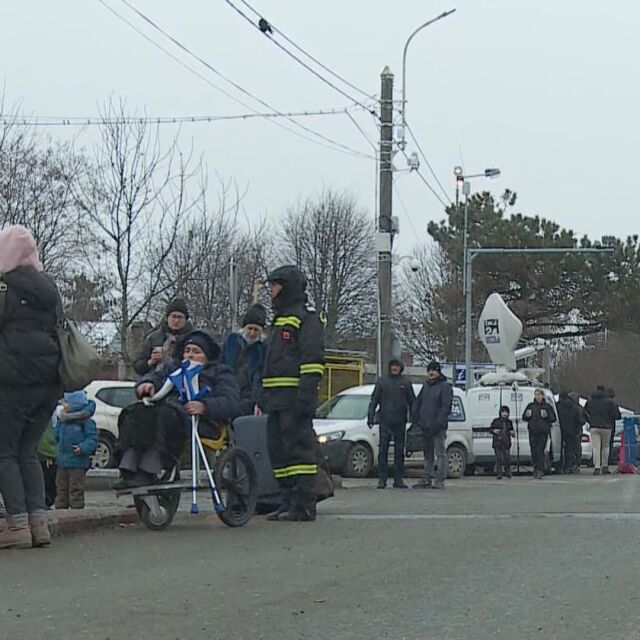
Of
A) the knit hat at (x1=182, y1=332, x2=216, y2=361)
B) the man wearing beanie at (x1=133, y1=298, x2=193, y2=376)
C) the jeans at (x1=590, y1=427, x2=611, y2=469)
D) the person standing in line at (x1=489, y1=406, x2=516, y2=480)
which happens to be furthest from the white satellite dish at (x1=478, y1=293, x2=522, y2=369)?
the knit hat at (x1=182, y1=332, x2=216, y2=361)

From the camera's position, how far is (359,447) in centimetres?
2181

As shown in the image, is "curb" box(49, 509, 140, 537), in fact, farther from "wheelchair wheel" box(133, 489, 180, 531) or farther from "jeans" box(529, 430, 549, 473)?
"jeans" box(529, 430, 549, 473)

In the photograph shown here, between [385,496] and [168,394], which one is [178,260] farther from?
[168,394]

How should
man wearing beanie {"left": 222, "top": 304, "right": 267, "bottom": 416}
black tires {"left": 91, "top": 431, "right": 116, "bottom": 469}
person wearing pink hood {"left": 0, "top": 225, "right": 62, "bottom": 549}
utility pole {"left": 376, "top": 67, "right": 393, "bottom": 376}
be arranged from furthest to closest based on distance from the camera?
utility pole {"left": 376, "top": 67, "right": 393, "bottom": 376} → black tires {"left": 91, "top": 431, "right": 116, "bottom": 469} → man wearing beanie {"left": 222, "top": 304, "right": 267, "bottom": 416} → person wearing pink hood {"left": 0, "top": 225, "right": 62, "bottom": 549}

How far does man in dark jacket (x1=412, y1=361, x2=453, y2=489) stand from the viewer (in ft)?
59.3

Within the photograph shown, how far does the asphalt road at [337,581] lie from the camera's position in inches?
240

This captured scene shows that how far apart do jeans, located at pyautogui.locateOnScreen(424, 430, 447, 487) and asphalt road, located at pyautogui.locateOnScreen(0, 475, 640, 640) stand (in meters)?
7.29

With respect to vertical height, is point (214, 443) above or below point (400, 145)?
below

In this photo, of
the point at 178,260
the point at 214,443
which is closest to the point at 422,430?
the point at 214,443

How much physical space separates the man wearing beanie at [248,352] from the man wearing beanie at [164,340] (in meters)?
0.77

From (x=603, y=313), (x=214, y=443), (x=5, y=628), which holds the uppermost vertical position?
(x=603, y=313)

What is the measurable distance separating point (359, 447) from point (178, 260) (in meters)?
17.3

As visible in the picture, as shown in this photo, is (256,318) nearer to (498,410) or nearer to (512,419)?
(498,410)

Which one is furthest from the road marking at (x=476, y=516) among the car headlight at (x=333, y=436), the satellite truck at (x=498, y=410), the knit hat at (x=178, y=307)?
the satellite truck at (x=498, y=410)
